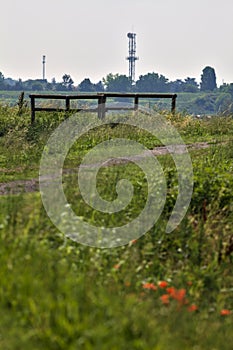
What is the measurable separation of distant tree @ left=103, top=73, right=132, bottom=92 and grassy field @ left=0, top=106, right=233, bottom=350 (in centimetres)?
12101

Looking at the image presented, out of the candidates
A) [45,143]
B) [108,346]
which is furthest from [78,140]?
[108,346]

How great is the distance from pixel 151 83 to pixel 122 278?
133271mm

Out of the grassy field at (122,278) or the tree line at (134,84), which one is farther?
the tree line at (134,84)

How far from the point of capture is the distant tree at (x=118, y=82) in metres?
131

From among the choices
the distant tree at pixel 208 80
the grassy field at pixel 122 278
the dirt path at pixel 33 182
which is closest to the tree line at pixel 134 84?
the distant tree at pixel 208 80

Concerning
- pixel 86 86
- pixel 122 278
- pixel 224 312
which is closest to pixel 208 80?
pixel 86 86

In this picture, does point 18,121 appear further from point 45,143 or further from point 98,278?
point 98,278

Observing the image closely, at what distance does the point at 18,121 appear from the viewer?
2080 centimetres

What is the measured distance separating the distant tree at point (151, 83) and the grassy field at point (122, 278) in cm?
12751

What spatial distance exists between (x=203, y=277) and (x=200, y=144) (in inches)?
473

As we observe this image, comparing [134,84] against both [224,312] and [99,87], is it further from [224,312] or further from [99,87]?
[224,312]

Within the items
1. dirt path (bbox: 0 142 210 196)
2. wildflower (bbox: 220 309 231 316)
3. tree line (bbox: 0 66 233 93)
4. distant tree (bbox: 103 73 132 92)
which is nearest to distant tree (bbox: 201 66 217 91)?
tree line (bbox: 0 66 233 93)

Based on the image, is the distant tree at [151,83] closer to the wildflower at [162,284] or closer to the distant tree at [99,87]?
the distant tree at [99,87]

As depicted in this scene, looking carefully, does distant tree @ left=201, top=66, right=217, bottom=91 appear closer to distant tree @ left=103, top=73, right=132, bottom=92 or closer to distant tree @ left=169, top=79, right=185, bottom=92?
distant tree @ left=169, top=79, right=185, bottom=92
